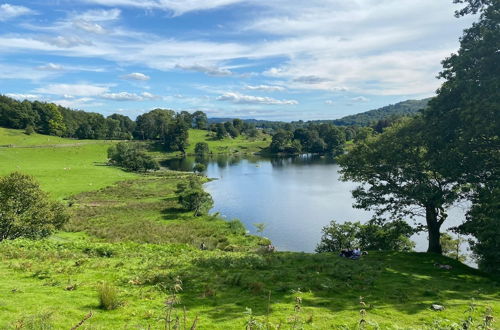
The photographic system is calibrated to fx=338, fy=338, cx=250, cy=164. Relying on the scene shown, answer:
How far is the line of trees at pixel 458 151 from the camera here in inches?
814

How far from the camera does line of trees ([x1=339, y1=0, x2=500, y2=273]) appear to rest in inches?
814

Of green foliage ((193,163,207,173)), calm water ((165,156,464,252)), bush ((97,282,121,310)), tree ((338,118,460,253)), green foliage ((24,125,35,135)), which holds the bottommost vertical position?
calm water ((165,156,464,252))

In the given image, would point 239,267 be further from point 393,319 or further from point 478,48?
point 478,48

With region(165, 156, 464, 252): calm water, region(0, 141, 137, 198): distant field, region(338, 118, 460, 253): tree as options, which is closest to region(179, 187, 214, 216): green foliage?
region(165, 156, 464, 252): calm water

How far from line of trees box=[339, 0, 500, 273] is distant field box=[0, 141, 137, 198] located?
2574 inches

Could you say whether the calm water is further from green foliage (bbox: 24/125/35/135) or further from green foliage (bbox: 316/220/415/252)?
green foliage (bbox: 24/125/35/135)

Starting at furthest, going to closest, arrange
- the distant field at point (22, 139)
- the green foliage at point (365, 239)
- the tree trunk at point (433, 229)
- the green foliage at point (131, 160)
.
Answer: the distant field at point (22, 139) → the green foliage at point (131, 160) → the green foliage at point (365, 239) → the tree trunk at point (433, 229)

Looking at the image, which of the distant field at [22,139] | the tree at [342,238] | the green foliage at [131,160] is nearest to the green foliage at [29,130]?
the distant field at [22,139]

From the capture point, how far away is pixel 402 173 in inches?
1111

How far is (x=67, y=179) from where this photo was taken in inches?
3396

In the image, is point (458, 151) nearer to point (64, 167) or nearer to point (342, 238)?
point (342, 238)

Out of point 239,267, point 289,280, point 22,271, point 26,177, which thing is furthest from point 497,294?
point 26,177

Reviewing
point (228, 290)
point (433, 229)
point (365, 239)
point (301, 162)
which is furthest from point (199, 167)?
point (228, 290)

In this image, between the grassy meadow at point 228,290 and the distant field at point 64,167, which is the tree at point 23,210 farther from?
the distant field at point 64,167
